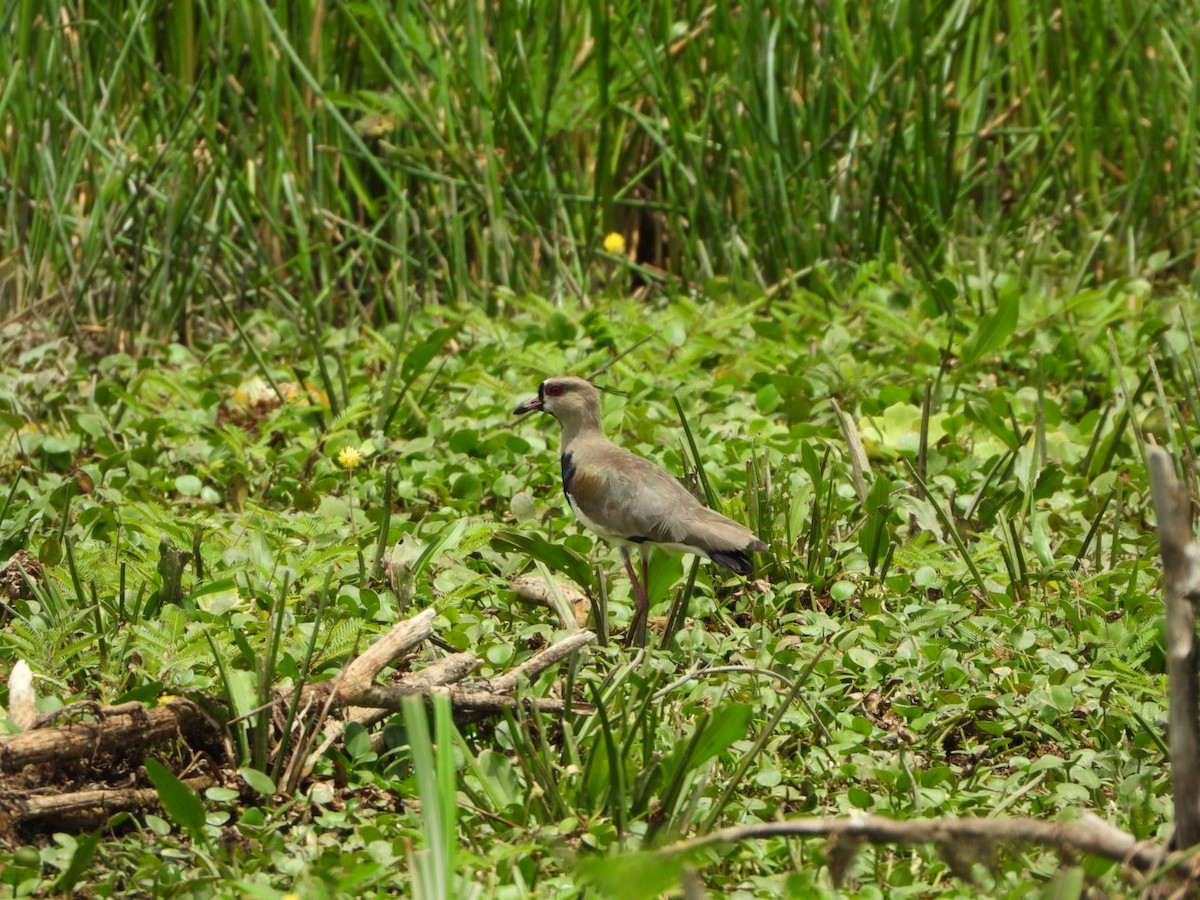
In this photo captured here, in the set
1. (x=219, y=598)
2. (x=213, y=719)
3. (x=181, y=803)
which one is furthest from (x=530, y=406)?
(x=181, y=803)

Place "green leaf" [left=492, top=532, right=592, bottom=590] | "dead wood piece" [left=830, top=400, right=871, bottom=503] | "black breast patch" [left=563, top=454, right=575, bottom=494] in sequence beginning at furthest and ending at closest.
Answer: "dead wood piece" [left=830, top=400, right=871, bottom=503]
"black breast patch" [left=563, top=454, right=575, bottom=494]
"green leaf" [left=492, top=532, right=592, bottom=590]

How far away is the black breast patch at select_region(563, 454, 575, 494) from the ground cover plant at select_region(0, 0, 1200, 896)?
208mm

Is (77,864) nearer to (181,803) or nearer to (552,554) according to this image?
(181,803)

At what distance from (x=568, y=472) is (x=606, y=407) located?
3.02ft

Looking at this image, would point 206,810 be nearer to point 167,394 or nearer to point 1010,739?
point 1010,739

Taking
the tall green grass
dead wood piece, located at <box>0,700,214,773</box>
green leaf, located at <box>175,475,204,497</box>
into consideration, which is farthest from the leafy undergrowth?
the tall green grass

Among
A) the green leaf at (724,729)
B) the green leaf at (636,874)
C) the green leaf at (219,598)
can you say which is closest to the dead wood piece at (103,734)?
the green leaf at (219,598)

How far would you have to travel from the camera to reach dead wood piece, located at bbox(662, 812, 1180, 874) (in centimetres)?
202

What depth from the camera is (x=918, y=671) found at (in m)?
3.31

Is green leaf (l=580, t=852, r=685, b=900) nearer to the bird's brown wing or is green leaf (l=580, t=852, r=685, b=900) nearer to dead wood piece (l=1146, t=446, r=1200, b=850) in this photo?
dead wood piece (l=1146, t=446, r=1200, b=850)

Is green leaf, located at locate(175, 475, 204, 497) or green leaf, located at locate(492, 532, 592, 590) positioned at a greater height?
green leaf, located at locate(492, 532, 592, 590)

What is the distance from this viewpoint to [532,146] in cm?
620

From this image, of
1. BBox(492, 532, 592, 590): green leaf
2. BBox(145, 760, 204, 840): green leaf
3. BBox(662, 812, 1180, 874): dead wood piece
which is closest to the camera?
BBox(662, 812, 1180, 874): dead wood piece

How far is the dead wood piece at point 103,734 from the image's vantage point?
2.58 meters
